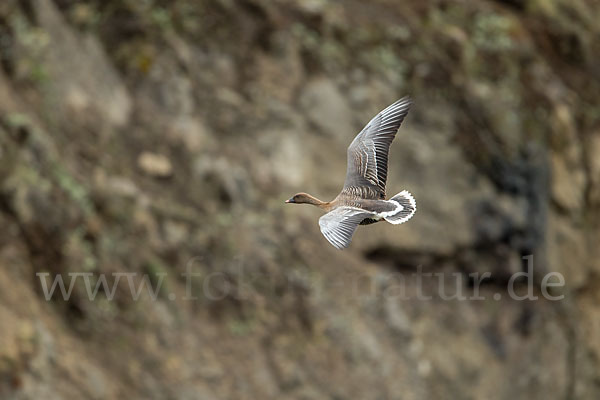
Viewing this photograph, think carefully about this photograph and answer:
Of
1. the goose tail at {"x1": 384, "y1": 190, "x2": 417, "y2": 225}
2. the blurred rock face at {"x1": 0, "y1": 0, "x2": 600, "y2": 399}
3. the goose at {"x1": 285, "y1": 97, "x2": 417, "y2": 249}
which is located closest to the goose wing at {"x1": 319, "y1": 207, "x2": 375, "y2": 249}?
the goose at {"x1": 285, "y1": 97, "x2": 417, "y2": 249}

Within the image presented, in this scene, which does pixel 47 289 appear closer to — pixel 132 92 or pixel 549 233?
pixel 132 92

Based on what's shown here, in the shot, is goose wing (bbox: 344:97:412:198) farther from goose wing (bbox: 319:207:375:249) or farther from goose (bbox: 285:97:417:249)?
goose wing (bbox: 319:207:375:249)

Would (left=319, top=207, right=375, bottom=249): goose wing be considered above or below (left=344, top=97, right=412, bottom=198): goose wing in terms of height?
below

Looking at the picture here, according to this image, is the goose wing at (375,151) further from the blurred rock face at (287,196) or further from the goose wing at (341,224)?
the blurred rock face at (287,196)

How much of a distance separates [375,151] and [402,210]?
2.71 ft

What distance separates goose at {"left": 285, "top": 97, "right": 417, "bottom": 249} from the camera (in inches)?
299

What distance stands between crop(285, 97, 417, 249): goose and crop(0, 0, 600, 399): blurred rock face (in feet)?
11.9

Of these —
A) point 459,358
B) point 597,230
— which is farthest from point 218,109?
point 597,230

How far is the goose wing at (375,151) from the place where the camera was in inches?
322

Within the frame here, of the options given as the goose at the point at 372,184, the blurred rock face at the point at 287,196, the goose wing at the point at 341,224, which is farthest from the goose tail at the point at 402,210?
the blurred rock face at the point at 287,196

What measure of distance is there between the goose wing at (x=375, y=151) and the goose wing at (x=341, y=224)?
0.75m

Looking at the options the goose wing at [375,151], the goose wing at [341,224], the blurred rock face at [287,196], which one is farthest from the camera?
the blurred rock face at [287,196]

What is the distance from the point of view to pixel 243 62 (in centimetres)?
1352

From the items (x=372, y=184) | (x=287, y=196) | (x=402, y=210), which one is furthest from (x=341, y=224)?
(x=287, y=196)
